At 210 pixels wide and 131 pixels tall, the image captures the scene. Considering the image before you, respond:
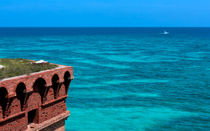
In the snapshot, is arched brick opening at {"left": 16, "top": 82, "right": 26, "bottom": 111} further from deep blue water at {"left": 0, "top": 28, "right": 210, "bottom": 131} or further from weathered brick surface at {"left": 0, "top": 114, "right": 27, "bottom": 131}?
deep blue water at {"left": 0, "top": 28, "right": 210, "bottom": 131}

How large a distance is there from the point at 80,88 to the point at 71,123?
63.5ft

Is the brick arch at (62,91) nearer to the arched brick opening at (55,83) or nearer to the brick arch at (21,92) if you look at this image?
the arched brick opening at (55,83)

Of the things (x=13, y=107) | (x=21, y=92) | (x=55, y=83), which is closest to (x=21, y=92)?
(x=21, y=92)

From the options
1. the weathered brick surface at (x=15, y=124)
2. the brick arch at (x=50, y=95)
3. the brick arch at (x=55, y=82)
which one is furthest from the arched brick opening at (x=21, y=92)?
the brick arch at (x=55, y=82)

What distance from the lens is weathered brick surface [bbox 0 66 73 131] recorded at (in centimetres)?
1424

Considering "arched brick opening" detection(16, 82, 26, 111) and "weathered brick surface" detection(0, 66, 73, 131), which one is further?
"arched brick opening" detection(16, 82, 26, 111)

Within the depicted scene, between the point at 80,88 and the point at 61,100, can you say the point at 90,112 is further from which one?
the point at 61,100

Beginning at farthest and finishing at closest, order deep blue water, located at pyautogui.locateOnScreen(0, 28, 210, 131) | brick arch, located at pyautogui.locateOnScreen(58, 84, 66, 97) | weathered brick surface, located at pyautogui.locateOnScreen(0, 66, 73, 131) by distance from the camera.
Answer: deep blue water, located at pyautogui.locateOnScreen(0, 28, 210, 131) → brick arch, located at pyautogui.locateOnScreen(58, 84, 66, 97) → weathered brick surface, located at pyautogui.locateOnScreen(0, 66, 73, 131)

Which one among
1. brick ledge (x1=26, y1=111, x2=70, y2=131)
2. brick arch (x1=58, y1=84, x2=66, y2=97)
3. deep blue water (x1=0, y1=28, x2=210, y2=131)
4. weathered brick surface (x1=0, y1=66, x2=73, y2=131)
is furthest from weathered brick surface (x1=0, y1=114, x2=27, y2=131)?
deep blue water (x1=0, y1=28, x2=210, y2=131)

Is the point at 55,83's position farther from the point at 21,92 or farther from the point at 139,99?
the point at 139,99

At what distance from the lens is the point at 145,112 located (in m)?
49.2

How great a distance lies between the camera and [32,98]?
1586cm

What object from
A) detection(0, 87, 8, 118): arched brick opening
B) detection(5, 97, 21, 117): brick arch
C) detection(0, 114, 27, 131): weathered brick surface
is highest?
detection(0, 87, 8, 118): arched brick opening

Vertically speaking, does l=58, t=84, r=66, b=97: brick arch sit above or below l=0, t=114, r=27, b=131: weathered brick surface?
above
